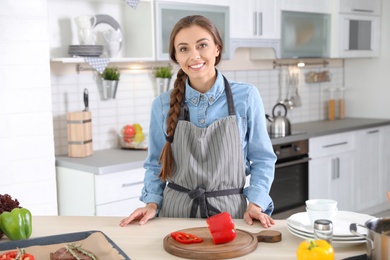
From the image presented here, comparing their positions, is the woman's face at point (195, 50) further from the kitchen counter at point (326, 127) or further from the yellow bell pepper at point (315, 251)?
the kitchen counter at point (326, 127)

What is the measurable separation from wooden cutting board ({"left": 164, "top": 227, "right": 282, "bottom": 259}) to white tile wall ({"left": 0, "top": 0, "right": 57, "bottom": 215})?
1.76 meters

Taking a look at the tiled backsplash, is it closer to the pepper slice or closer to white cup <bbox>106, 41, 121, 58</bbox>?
white cup <bbox>106, 41, 121, 58</bbox>

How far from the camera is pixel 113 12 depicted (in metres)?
4.29

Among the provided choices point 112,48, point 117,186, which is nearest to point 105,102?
point 112,48

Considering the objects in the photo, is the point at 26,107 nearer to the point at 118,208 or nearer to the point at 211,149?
the point at 118,208

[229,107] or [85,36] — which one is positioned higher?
[85,36]

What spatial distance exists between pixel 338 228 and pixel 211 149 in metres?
0.61

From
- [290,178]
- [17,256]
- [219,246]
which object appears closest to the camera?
[17,256]

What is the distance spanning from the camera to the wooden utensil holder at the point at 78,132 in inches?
153

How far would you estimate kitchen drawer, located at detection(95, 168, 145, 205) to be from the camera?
11.8 feet

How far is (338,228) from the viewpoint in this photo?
1906mm

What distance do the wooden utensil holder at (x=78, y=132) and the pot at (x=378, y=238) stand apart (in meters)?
2.52

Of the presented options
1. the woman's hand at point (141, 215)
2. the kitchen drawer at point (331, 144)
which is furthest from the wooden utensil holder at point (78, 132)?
the kitchen drawer at point (331, 144)

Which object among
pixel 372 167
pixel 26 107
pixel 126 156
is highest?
pixel 26 107
